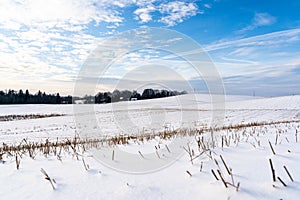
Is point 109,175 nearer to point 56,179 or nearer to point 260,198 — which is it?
point 56,179

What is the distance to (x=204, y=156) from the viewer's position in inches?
130

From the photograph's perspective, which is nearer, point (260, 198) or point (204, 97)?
point (260, 198)

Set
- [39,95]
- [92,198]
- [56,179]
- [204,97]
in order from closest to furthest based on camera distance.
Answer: [92,198] < [56,179] < [204,97] < [39,95]

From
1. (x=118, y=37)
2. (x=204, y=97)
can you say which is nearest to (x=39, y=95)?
(x=204, y=97)

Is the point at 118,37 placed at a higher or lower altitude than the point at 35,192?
higher

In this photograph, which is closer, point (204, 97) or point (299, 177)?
point (299, 177)

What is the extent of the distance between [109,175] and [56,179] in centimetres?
57

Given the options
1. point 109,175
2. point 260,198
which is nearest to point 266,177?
point 260,198

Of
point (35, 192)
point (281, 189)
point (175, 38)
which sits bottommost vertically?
point (35, 192)

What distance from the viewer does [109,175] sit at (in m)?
2.81

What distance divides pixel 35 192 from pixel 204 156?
2.03 m

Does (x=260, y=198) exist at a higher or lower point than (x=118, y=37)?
lower

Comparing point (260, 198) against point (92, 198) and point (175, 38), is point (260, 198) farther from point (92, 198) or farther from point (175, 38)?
point (175, 38)

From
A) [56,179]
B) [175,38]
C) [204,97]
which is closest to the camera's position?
[56,179]
